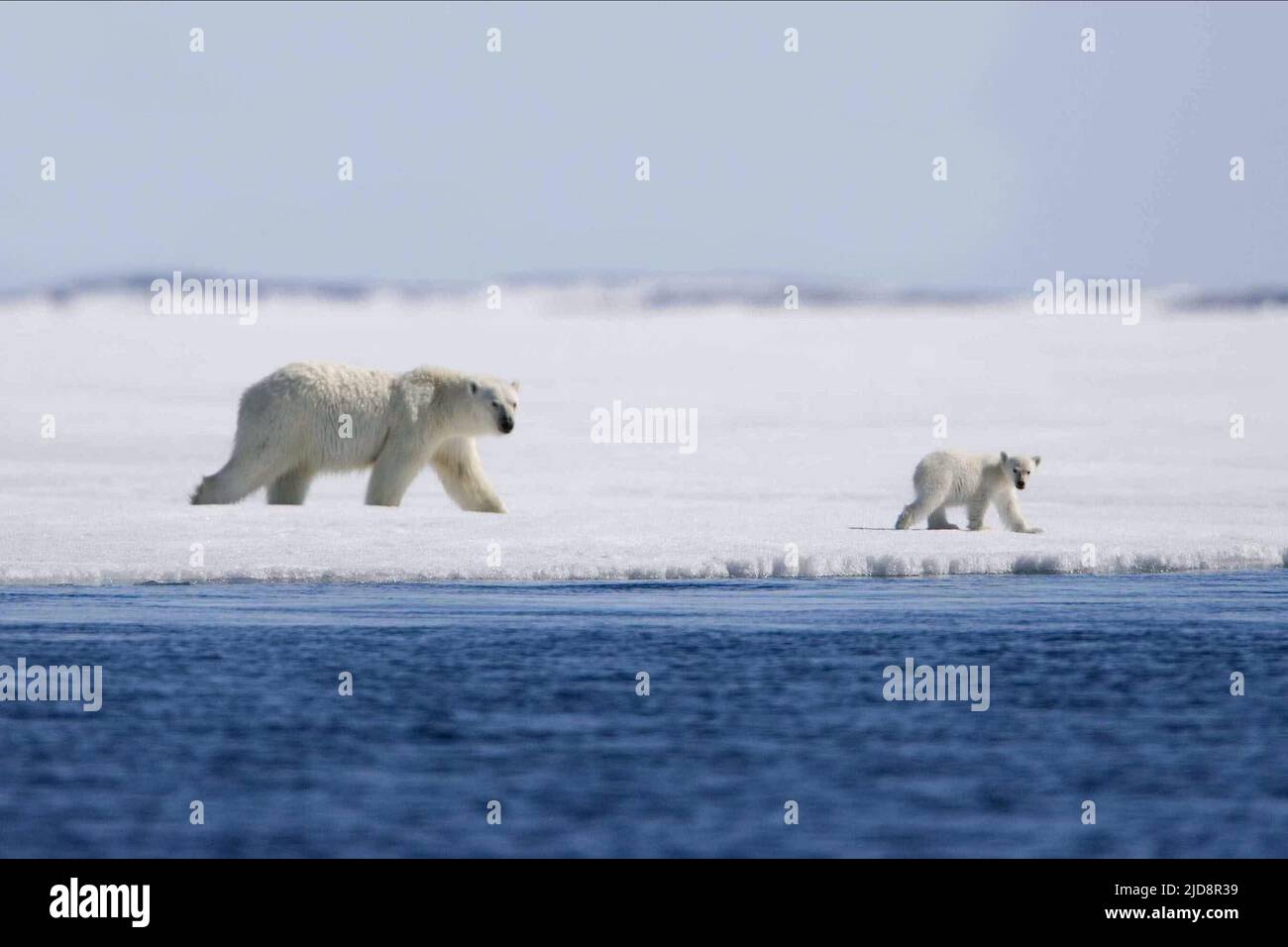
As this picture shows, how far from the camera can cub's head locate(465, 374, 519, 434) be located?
15.4 m

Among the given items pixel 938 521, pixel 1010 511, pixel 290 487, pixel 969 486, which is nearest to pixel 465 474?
pixel 290 487

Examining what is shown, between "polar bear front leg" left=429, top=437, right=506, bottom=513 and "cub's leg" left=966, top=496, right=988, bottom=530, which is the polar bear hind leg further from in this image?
"cub's leg" left=966, top=496, right=988, bottom=530

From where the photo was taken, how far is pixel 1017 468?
50.1 ft

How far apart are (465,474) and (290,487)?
1.40 meters

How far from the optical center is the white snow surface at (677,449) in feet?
43.3

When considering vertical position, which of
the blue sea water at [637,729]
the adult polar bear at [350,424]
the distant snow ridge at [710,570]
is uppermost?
the adult polar bear at [350,424]

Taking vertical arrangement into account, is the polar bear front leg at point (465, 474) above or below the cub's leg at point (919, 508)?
above

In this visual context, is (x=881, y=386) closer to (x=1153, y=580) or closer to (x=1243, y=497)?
(x=1243, y=497)

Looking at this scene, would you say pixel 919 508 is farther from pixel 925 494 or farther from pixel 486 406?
pixel 486 406

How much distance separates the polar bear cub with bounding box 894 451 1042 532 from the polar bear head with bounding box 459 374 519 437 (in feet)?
10.5

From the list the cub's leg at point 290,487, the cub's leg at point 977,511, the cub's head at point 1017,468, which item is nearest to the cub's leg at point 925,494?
the cub's leg at point 977,511

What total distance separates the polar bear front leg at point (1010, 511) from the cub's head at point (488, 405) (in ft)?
12.8
